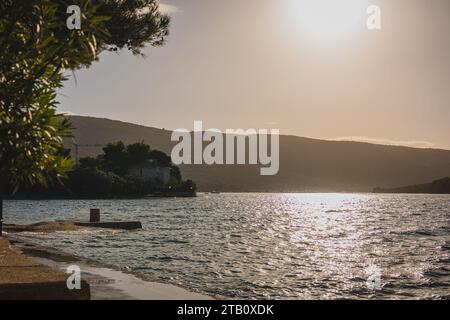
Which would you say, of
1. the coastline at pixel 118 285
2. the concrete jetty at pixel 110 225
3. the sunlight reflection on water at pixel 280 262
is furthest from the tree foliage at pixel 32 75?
the concrete jetty at pixel 110 225

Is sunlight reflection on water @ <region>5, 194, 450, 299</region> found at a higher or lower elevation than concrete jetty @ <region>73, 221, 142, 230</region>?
lower

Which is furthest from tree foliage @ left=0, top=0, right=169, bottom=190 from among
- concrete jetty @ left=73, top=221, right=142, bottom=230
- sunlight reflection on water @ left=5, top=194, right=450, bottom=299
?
concrete jetty @ left=73, top=221, right=142, bottom=230

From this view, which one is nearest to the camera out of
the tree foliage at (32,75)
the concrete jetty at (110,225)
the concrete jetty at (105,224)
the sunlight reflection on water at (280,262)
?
the tree foliage at (32,75)

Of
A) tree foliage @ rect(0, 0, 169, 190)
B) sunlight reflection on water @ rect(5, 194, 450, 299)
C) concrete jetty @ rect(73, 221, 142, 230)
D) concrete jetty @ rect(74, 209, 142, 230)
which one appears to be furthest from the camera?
concrete jetty @ rect(74, 209, 142, 230)

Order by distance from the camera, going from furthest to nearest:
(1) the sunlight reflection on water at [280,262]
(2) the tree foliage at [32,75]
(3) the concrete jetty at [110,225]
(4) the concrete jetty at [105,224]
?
1. (4) the concrete jetty at [105,224]
2. (3) the concrete jetty at [110,225]
3. (1) the sunlight reflection on water at [280,262]
4. (2) the tree foliage at [32,75]

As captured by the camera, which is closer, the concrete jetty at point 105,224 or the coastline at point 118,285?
the coastline at point 118,285

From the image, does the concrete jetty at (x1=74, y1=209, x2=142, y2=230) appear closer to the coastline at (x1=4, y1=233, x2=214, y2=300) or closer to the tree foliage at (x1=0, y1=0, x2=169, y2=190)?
the coastline at (x1=4, y1=233, x2=214, y2=300)

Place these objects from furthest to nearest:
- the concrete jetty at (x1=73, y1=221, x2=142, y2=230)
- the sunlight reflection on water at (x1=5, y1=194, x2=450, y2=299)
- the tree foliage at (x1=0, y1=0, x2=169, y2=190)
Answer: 1. the concrete jetty at (x1=73, y1=221, x2=142, y2=230)
2. the sunlight reflection on water at (x1=5, y1=194, x2=450, y2=299)
3. the tree foliage at (x1=0, y1=0, x2=169, y2=190)

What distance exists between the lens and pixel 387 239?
69.2 metres

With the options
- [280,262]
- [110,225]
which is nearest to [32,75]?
[280,262]

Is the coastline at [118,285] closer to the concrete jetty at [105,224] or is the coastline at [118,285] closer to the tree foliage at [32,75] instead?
the tree foliage at [32,75]

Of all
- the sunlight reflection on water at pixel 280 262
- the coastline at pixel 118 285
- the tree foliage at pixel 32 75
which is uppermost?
the tree foliage at pixel 32 75
